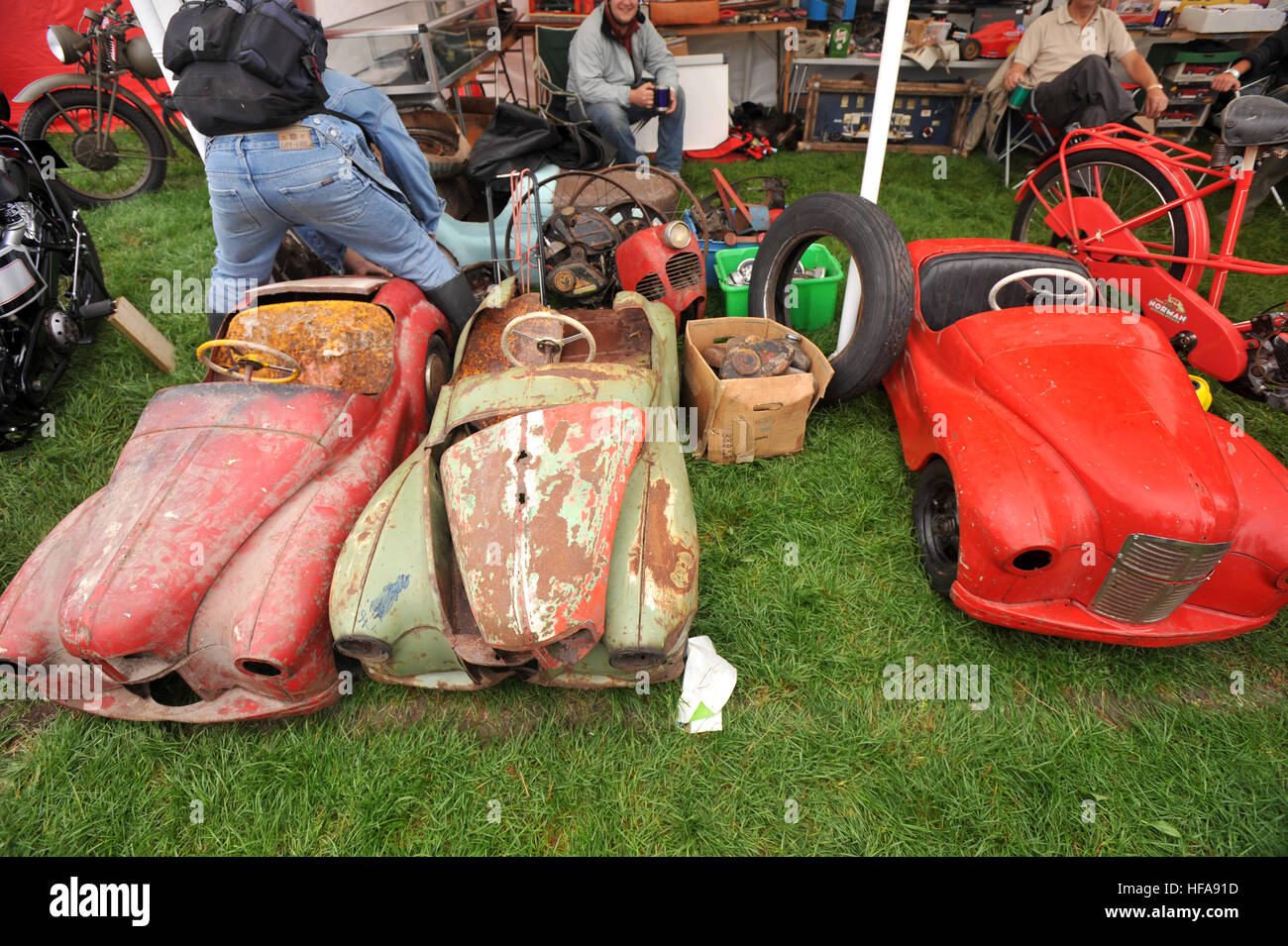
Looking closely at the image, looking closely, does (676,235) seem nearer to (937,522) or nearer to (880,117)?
(880,117)

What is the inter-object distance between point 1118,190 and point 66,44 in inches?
310

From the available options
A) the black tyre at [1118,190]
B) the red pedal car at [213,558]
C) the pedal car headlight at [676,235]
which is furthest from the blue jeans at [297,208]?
the black tyre at [1118,190]

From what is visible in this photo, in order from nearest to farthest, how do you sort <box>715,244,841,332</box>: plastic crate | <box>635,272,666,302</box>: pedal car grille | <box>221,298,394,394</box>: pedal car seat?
1. <box>221,298,394,394</box>: pedal car seat
2. <box>635,272,666,302</box>: pedal car grille
3. <box>715,244,841,332</box>: plastic crate

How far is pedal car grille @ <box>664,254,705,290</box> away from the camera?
3.69 m

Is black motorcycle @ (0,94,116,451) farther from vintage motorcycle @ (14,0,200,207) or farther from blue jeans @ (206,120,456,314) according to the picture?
vintage motorcycle @ (14,0,200,207)

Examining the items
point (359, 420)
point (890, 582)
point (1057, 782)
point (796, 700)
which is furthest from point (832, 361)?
point (359, 420)

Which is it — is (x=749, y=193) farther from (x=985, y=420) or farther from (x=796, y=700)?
(x=796, y=700)

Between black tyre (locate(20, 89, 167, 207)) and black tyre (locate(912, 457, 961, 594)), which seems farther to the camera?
black tyre (locate(20, 89, 167, 207))

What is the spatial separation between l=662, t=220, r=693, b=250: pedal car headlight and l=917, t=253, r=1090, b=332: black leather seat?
1.24 m

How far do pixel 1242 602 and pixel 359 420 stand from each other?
10.7 ft

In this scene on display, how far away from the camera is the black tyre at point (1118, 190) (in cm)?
375

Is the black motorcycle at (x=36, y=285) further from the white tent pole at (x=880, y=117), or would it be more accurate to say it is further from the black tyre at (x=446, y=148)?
the white tent pole at (x=880, y=117)

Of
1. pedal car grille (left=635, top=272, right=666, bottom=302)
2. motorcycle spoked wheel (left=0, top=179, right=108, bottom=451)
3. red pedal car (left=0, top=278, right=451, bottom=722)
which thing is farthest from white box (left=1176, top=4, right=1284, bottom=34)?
motorcycle spoked wheel (left=0, top=179, right=108, bottom=451)

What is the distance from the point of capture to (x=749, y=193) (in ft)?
19.4
